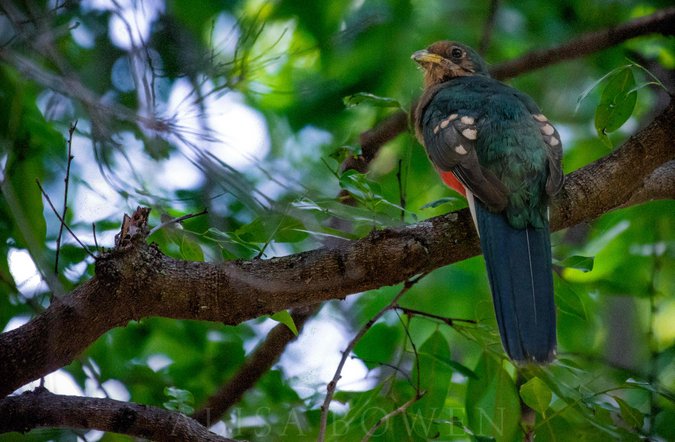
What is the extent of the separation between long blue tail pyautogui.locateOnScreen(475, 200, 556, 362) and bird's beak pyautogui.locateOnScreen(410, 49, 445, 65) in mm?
1738

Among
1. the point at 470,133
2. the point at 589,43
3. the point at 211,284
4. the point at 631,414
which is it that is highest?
the point at 589,43

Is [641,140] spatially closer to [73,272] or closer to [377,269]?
[377,269]

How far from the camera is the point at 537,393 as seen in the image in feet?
8.89

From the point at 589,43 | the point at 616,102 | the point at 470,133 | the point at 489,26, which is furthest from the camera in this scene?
the point at 489,26

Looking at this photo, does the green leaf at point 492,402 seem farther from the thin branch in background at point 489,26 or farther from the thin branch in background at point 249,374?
the thin branch in background at point 489,26

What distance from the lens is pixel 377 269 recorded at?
280 centimetres

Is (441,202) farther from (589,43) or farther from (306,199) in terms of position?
(589,43)

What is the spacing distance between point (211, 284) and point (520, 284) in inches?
44.0

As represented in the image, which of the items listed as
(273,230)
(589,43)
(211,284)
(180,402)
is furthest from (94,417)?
(589,43)

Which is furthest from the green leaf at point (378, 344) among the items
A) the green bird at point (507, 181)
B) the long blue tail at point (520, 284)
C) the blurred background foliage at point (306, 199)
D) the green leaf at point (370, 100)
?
the green leaf at point (370, 100)

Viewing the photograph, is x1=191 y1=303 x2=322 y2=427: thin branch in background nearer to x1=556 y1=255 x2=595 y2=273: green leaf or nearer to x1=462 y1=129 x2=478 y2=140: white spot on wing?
x1=462 y1=129 x2=478 y2=140: white spot on wing

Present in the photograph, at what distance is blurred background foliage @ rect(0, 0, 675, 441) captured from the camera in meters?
2.96

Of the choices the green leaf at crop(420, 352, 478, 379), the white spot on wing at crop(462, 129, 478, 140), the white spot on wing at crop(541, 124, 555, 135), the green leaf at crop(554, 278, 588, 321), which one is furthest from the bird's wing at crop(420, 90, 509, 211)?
the green leaf at crop(420, 352, 478, 379)

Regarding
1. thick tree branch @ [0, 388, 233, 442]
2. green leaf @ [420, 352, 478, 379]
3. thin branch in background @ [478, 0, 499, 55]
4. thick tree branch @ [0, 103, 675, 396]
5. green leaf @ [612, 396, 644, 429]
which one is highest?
thin branch in background @ [478, 0, 499, 55]
